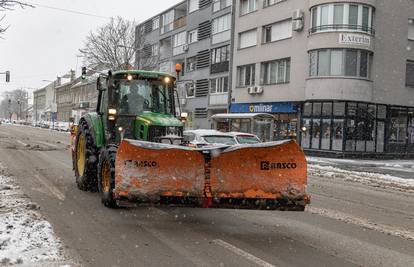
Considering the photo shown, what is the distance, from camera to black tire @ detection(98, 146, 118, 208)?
8.54 metres

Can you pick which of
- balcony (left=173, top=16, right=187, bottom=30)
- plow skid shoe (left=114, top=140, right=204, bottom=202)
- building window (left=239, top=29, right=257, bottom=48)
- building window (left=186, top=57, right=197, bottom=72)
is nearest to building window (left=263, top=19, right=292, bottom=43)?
building window (left=239, top=29, right=257, bottom=48)

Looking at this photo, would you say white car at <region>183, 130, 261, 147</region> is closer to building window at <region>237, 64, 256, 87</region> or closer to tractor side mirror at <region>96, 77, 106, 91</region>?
tractor side mirror at <region>96, 77, 106, 91</region>

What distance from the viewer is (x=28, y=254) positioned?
5.79 metres

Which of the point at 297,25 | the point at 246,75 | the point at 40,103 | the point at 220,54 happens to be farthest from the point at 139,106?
the point at 40,103

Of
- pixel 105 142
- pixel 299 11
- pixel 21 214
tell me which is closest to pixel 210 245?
pixel 21 214

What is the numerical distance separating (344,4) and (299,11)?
329cm

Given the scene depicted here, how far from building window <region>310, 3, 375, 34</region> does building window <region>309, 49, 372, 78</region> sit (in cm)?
142

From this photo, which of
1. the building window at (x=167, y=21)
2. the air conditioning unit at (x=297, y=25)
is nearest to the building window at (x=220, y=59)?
the air conditioning unit at (x=297, y=25)

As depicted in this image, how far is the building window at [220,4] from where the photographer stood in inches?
1707

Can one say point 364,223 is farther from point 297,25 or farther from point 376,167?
point 297,25

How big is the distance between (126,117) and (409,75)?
29340 millimetres

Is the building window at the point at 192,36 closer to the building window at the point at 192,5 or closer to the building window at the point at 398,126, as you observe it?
the building window at the point at 192,5

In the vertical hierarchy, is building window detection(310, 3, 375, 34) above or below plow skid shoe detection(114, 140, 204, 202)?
above

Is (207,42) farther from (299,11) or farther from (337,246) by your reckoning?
(337,246)
